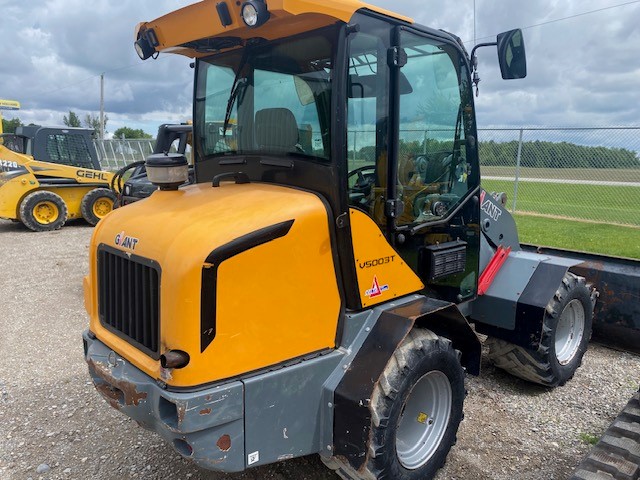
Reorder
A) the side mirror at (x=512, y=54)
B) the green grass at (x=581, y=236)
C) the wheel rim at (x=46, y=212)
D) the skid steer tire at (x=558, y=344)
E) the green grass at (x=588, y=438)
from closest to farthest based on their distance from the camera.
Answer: the side mirror at (x=512, y=54) → the green grass at (x=588, y=438) → the skid steer tire at (x=558, y=344) → the green grass at (x=581, y=236) → the wheel rim at (x=46, y=212)

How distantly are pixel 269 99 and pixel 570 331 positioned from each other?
3.12 meters

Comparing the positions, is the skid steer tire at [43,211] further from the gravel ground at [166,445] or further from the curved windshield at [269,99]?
the curved windshield at [269,99]

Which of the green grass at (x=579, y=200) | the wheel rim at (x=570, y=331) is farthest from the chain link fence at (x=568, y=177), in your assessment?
the wheel rim at (x=570, y=331)

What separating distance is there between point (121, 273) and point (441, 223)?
193 centimetres

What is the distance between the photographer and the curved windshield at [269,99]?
104 inches

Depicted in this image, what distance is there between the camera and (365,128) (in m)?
2.76

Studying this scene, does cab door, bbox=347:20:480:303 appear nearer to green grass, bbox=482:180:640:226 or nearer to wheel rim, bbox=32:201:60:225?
green grass, bbox=482:180:640:226

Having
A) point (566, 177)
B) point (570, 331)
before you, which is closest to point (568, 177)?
point (566, 177)

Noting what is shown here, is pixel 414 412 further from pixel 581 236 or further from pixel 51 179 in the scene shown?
pixel 51 179

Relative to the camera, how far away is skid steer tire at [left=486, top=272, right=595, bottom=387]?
3777 mm

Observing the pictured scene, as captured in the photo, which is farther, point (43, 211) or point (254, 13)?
point (43, 211)

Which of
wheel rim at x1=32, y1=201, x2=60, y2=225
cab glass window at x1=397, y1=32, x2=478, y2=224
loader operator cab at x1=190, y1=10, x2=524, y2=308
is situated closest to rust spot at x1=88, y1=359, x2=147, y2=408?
loader operator cab at x1=190, y1=10, x2=524, y2=308

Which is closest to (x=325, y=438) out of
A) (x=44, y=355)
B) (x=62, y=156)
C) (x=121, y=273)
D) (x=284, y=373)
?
(x=284, y=373)

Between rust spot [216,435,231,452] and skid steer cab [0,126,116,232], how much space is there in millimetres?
11456
